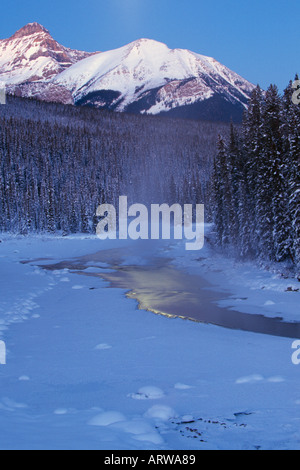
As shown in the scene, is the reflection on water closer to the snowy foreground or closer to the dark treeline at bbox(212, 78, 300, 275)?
the snowy foreground

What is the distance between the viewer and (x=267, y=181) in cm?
2650

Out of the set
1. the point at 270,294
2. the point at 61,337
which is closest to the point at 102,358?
the point at 61,337

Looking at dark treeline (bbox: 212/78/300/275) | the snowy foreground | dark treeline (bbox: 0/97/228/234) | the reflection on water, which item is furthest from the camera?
dark treeline (bbox: 0/97/228/234)

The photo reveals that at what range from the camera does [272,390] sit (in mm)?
6613

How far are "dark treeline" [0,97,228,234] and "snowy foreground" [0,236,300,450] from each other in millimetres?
60921

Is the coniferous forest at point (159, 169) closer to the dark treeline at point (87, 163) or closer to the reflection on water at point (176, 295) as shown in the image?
the dark treeline at point (87, 163)

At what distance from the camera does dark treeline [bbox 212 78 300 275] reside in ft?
79.0

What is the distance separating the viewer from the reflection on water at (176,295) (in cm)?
1330

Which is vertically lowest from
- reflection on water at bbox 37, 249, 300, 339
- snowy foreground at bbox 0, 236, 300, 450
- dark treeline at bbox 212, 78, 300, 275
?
reflection on water at bbox 37, 249, 300, 339

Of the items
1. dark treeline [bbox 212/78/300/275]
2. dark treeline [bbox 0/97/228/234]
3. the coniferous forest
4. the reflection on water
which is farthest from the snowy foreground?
dark treeline [bbox 0/97/228/234]

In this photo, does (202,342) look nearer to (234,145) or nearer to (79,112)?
(234,145)

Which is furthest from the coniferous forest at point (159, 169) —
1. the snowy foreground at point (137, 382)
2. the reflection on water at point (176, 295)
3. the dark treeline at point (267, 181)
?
the snowy foreground at point (137, 382)

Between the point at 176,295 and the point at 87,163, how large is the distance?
104m
